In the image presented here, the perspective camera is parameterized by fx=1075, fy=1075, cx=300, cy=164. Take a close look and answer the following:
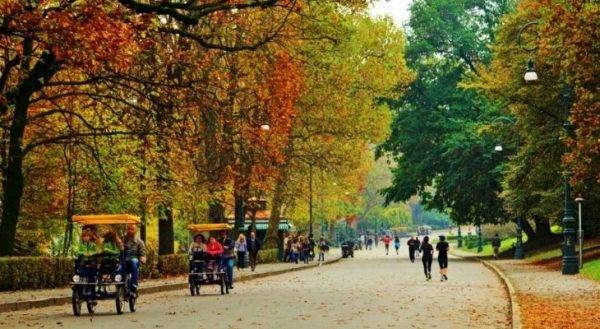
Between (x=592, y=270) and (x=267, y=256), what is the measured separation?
2938cm

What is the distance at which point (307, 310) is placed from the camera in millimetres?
21609

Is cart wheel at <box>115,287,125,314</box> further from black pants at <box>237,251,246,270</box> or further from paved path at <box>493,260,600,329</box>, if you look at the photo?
black pants at <box>237,251,246,270</box>

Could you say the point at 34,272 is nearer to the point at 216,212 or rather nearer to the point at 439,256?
the point at 439,256

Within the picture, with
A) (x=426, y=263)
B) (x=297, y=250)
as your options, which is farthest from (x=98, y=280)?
(x=297, y=250)

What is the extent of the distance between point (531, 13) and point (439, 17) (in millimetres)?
22869

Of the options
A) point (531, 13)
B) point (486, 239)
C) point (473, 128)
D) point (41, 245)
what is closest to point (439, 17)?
point (473, 128)

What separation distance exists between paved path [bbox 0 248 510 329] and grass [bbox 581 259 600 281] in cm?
500

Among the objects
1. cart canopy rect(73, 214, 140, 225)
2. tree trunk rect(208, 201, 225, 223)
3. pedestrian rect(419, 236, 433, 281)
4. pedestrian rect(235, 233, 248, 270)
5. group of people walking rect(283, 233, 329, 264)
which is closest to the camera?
cart canopy rect(73, 214, 140, 225)

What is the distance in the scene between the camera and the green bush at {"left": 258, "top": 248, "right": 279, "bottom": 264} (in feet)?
206

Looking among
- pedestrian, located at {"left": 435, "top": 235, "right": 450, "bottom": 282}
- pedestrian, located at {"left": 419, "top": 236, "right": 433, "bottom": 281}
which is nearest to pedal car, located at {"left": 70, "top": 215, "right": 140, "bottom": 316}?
pedestrian, located at {"left": 435, "top": 235, "right": 450, "bottom": 282}

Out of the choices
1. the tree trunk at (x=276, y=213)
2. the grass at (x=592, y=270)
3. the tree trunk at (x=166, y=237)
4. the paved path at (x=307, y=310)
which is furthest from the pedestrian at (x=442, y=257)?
the tree trunk at (x=276, y=213)

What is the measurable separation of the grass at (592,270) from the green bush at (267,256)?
24177mm

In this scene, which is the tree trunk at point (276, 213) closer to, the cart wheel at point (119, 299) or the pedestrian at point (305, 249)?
the pedestrian at point (305, 249)

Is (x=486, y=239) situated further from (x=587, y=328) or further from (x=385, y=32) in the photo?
(x=587, y=328)
